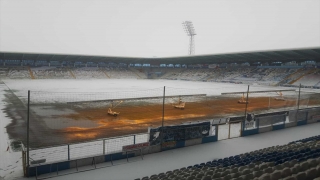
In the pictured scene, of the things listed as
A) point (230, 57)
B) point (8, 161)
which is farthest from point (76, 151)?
point (230, 57)

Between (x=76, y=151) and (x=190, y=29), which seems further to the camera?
(x=190, y=29)

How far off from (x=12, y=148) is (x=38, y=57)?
68334 mm

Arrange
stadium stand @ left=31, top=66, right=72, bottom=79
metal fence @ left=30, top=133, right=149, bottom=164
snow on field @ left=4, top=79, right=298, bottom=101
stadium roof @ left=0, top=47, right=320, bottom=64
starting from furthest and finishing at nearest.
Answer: stadium stand @ left=31, top=66, right=72, bottom=79 < stadium roof @ left=0, top=47, right=320, bottom=64 < snow on field @ left=4, top=79, right=298, bottom=101 < metal fence @ left=30, top=133, right=149, bottom=164

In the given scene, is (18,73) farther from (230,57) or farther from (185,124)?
(185,124)

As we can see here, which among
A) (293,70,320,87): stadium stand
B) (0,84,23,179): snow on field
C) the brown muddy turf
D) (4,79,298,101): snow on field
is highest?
(293,70,320,87): stadium stand

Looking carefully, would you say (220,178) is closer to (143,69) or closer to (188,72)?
(188,72)

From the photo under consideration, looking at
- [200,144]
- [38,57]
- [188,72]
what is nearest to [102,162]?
[200,144]

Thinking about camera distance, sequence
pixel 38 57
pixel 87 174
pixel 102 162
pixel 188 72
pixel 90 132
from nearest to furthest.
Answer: pixel 87 174 < pixel 102 162 < pixel 90 132 < pixel 38 57 < pixel 188 72

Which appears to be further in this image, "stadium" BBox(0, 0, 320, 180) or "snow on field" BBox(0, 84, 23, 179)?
"snow on field" BBox(0, 84, 23, 179)

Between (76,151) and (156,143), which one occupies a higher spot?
(156,143)

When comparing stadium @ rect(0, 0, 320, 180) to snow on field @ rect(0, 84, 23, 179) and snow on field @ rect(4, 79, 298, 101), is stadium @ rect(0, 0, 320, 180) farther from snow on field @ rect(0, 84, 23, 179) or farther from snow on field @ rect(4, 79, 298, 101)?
snow on field @ rect(4, 79, 298, 101)

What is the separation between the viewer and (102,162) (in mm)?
10578

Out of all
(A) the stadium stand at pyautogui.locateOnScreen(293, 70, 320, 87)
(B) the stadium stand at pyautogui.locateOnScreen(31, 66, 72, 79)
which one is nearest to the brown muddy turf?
(A) the stadium stand at pyautogui.locateOnScreen(293, 70, 320, 87)

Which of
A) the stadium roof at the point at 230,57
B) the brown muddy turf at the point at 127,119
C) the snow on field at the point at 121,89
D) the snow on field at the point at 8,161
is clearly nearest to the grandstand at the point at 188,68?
the stadium roof at the point at 230,57
